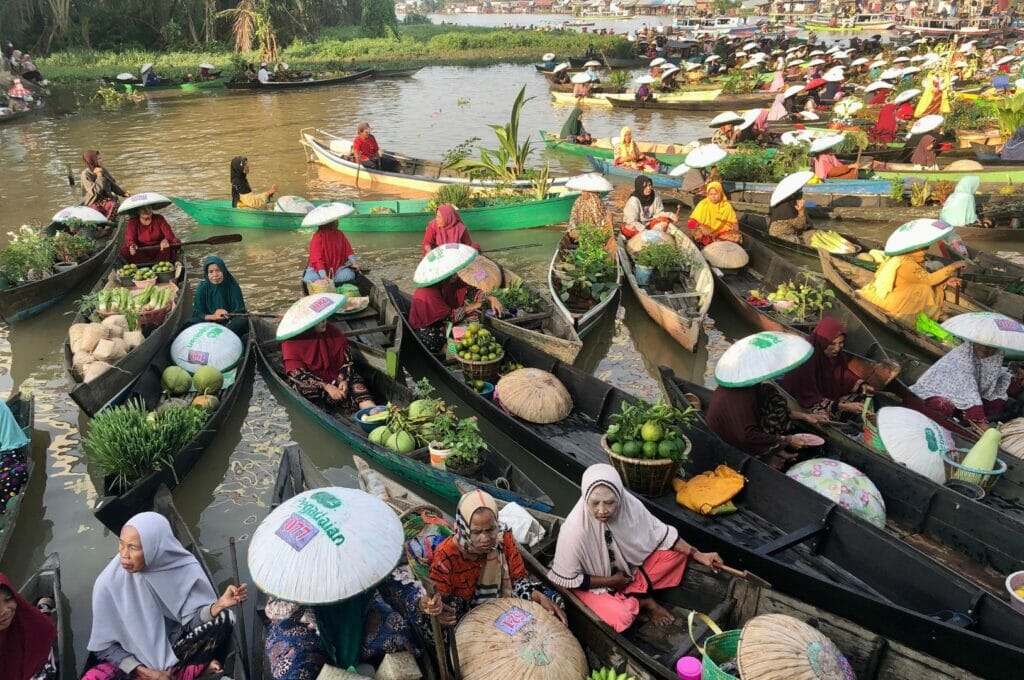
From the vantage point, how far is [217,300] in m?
7.50

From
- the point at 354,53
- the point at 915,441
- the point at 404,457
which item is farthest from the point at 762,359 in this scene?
the point at 354,53

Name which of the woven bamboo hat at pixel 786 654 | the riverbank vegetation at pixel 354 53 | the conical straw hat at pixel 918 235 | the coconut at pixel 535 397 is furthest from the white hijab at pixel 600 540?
the riverbank vegetation at pixel 354 53

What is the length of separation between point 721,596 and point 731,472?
1.12 m

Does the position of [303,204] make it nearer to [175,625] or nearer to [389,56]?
[175,625]

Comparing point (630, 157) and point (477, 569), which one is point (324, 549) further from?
point (630, 157)

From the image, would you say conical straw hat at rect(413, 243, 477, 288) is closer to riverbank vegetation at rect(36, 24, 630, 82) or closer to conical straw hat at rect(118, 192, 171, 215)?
conical straw hat at rect(118, 192, 171, 215)

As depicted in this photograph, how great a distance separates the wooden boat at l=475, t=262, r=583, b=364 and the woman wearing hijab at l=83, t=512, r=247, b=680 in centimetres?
383

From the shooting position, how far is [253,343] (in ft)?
23.2

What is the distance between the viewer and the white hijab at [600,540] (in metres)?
3.77

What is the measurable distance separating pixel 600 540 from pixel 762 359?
1727 millimetres

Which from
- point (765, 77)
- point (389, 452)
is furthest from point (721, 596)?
point (765, 77)

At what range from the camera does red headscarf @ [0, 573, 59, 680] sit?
10.5 ft

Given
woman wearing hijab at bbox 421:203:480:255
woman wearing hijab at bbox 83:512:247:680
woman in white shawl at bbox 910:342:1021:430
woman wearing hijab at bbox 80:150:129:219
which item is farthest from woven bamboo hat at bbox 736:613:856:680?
woman wearing hijab at bbox 80:150:129:219

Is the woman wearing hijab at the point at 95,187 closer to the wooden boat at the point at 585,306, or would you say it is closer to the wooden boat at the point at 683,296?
the wooden boat at the point at 585,306
